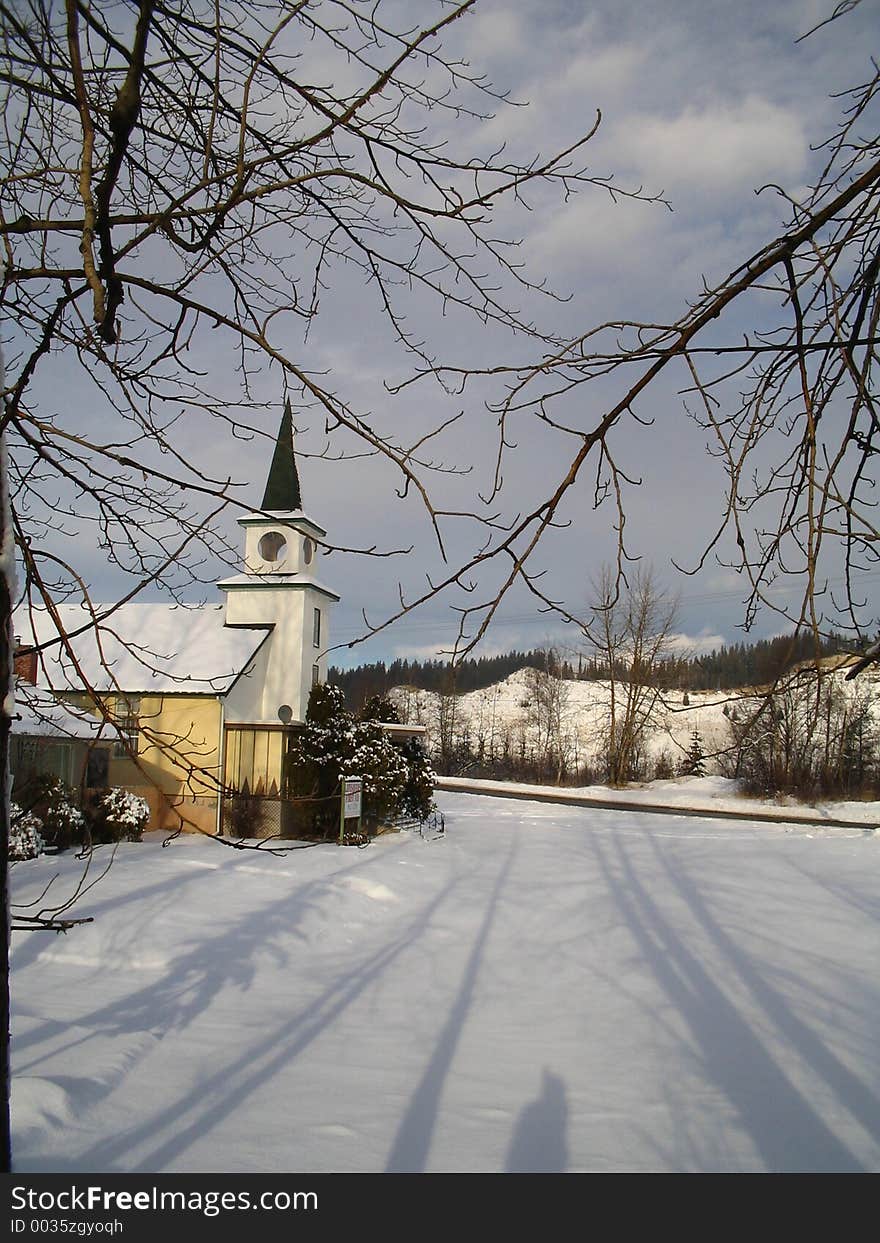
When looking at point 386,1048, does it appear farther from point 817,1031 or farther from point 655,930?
point 655,930

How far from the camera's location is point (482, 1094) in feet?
20.0

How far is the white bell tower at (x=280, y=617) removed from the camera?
66.2 feet

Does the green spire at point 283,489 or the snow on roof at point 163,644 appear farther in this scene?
the green spire at point 283,489

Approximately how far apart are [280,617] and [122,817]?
7.00 metres

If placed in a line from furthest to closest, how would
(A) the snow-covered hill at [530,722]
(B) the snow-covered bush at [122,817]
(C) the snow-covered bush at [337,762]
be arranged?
(A) the snow-covered hill at [530,722], (C) the snow-covered bush at [337,762], (B) the snow-covered bush at [122,817]

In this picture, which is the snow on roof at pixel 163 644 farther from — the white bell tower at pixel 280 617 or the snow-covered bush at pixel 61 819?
the snow-covered bush at pixel 61 819

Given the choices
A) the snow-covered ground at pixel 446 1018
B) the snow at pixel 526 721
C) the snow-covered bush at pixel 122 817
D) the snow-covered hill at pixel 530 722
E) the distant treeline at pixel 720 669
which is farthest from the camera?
the snow at pixel 526 721

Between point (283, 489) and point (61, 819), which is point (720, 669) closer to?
point (61, 819)

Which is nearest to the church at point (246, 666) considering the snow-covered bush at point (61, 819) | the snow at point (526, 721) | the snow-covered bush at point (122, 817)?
the snow-covered bush at point (122, 817)

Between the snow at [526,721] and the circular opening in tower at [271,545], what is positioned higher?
the circular opening in tower at [271,545]

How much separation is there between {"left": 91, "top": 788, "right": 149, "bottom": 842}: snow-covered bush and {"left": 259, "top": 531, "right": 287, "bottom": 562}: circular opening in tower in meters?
6.46

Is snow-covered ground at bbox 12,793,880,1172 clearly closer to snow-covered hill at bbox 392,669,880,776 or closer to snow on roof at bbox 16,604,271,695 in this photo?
snow on roof at bbox 16,604,271,695

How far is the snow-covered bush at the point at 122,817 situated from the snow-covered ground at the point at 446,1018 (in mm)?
750

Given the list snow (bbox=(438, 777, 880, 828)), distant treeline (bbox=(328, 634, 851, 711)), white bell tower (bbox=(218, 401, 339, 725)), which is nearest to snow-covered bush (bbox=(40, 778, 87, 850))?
white bell tower (bbox=(218, 401, 339, 725))
